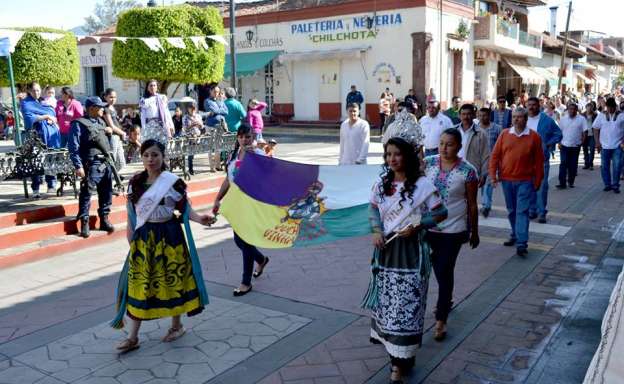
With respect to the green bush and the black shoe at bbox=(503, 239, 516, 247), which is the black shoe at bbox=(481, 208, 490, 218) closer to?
the black shoe at bbox=(503, 239, 516, 247)

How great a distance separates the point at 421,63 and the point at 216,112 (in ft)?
42.7

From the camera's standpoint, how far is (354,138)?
8.74m

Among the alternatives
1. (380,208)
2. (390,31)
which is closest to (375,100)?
(390,31)

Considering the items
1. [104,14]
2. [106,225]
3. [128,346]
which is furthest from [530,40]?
[104,14]

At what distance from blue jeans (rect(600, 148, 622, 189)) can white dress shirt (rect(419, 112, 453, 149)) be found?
4.20 meters

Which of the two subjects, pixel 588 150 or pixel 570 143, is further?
pixel 588 150

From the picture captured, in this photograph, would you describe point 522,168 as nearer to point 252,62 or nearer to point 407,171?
point 407,171

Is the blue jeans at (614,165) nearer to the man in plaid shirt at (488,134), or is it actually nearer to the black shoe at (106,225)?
the man in plaid shirt at (488,134)

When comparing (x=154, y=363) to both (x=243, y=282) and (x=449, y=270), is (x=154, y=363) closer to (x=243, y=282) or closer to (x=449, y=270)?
(x=243, y=282)

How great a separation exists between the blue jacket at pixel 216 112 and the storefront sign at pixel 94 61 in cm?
2261

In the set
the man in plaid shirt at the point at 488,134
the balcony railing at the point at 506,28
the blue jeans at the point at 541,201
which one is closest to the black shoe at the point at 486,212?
the man in plaid shirt at the point at 488,134

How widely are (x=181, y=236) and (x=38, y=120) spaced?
6.78 meters

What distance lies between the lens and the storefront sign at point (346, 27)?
24511 millimetres

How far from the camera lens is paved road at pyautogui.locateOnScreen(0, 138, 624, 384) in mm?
4367
